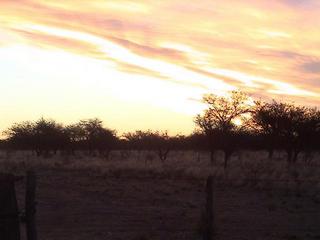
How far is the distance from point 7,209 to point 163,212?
1205 centimetres

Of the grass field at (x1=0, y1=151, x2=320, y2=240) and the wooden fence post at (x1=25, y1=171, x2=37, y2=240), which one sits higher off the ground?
the wooden fence post at (x1=25, y1=171, x2=37, y2=240)

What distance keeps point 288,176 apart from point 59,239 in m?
24.6

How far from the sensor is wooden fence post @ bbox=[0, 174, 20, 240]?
30.6 ft

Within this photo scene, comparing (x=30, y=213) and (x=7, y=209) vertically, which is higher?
(x=7, y=209)

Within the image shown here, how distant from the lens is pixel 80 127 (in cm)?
9962

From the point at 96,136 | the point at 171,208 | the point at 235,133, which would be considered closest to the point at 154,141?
the point at 96,136

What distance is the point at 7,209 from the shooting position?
9383mm

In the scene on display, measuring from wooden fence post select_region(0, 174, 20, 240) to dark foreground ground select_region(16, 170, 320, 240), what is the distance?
6.76m

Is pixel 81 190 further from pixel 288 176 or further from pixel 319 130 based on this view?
pixel 319 130

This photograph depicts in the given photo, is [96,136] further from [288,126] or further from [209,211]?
Result: [209,211]

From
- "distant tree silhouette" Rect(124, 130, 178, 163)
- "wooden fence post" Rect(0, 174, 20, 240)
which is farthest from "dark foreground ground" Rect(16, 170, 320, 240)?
"distant tree silhouette" Rect(124, 130, 178, 163)

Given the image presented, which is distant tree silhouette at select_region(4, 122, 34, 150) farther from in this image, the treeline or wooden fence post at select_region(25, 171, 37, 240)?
wooden fence post at select_region(25, 171, 37, 240)

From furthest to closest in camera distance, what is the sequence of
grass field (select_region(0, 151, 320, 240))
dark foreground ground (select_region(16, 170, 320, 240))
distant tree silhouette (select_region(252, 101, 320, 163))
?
distant tree silhouette (select_region(252, 101, 320, 163)) < grass field (select_region(0, 151, 320, 240)) < dark foreground ground (select_region(16, 170, 320, 240))

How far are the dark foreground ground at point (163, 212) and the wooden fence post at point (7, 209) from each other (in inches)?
266
